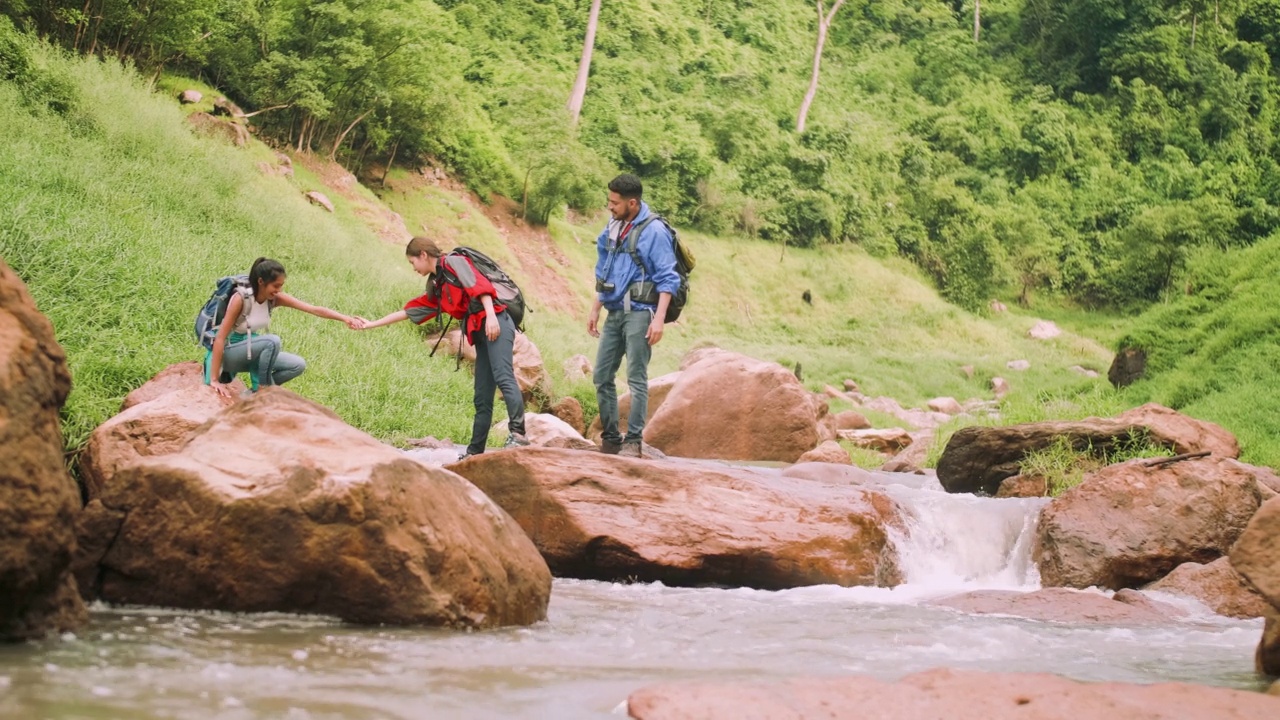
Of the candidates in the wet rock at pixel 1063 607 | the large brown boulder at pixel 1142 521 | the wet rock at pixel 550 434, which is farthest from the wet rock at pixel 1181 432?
the wet rock at pixel 550 434

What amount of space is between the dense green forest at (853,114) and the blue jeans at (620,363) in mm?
19146

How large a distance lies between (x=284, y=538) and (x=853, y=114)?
2108 inches

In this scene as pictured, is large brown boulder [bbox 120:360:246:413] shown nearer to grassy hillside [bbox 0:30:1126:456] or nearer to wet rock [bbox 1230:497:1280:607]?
grassy hillside [bbox 0:30:1126:456]

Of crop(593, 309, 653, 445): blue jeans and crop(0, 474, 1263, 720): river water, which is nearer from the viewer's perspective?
crop(0, 474, 1263, 720): river water

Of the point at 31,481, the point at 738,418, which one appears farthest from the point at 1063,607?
the point at 738,418

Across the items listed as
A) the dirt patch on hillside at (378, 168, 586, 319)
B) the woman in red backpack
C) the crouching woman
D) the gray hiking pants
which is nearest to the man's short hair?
the woman in red backpack

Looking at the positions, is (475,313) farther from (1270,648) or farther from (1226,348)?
(1226,348)

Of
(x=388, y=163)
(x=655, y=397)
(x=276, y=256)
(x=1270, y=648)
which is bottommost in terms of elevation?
(x=655, y=397)

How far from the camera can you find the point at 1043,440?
35.8 ft

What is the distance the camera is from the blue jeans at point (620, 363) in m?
7.84

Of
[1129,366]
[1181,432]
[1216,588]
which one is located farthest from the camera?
[1129,366]

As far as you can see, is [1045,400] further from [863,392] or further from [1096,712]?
[1096,712]

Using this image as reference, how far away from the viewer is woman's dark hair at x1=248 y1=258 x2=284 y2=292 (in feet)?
23.5

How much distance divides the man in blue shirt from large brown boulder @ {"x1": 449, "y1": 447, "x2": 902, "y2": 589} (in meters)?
0.65
